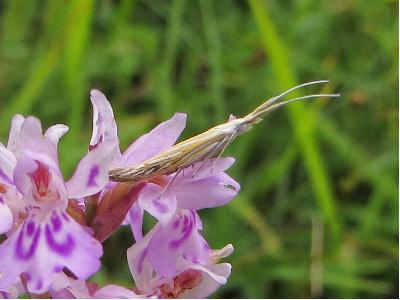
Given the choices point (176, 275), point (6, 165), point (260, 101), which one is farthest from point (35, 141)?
point (260, 101)

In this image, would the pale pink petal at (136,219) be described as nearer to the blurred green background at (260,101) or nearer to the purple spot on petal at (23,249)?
the purple spot on petal at (23,249)

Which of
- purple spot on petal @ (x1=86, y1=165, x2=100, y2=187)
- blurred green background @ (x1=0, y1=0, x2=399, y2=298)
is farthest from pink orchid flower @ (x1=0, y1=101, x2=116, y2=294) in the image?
blurred green background @ (x1=0, y1=0, x2=399, y2=298)

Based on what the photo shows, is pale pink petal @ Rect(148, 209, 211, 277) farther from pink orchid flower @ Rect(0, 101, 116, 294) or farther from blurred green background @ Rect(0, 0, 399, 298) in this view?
blurred green background @ Rect(0, 0, 399, 298)

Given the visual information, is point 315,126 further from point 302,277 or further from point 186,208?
point 186,208

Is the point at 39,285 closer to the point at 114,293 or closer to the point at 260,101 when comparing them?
the point at 114,293

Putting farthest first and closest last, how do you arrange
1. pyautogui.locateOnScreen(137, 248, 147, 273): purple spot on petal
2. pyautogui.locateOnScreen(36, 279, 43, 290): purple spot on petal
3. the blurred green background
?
the blurred green background
pyautogui.locateOnScreen(137, 248, 147, 273): purple spot on petal
pyautogui.locateOnScreen(36, 279, 43, 290): purple spot on petal

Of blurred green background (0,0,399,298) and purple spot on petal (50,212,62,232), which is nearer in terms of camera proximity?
purple spot on petal (50,212,62,232)

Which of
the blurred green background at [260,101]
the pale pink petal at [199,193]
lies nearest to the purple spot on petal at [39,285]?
the pale pink petal at [199,193]
